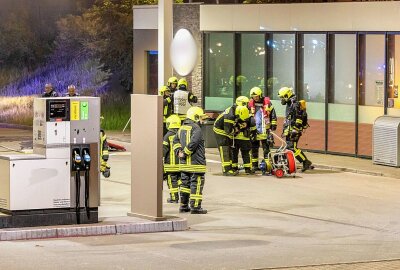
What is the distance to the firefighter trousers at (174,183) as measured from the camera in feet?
66.5

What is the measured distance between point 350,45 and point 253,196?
329 inches

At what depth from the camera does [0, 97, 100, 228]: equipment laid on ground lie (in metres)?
16.3

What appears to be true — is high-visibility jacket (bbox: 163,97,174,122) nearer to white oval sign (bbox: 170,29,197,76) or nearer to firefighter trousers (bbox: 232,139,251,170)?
firefighter trousers (bbox: 232,139,251,170)

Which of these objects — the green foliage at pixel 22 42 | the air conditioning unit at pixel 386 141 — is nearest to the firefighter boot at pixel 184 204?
the air conditioning unit at pixel 386 141

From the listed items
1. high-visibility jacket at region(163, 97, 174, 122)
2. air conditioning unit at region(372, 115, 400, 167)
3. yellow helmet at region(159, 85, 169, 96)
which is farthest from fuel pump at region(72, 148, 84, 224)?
air conditioning unit at region(372, 115, 400, 167)

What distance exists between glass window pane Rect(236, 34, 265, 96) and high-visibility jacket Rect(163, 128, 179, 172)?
10.7 m

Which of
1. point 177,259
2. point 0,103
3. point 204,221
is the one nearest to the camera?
point 177,259

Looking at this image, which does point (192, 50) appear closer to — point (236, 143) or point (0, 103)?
point (236, 143)

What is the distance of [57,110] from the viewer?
16625 millimetres

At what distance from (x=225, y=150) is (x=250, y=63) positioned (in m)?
7.53

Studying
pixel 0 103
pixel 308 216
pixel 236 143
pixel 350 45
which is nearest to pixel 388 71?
pixel 350 45

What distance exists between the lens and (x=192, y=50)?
32.2 metres

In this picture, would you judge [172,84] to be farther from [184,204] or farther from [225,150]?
[184,204]

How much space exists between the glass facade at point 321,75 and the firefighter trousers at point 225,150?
4.57m
